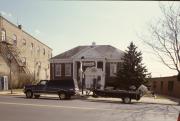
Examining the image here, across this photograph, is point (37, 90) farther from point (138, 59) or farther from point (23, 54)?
point (23, 54)

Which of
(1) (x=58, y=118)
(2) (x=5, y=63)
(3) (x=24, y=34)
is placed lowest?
(1) (x=58, y=118)

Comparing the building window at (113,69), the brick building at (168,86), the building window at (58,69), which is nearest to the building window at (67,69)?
the building window at (58,69)

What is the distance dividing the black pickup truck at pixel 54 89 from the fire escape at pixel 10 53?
16408 mm

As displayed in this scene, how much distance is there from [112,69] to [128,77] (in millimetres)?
7199

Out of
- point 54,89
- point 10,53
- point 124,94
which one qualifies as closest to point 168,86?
point 124,94

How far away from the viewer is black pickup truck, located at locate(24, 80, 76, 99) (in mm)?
27984

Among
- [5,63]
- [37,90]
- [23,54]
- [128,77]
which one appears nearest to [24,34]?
[23,54]

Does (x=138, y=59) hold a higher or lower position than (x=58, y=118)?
higher

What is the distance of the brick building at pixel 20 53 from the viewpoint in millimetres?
43938

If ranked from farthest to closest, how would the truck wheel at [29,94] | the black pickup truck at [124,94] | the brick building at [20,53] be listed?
the brick building at [20,53] → the truck wheel at [29,94] → the black pickup truck at [124,94]

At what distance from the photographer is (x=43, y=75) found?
6531 centimetres

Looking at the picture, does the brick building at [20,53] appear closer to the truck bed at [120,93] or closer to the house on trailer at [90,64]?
the house on trailer at [90,64]

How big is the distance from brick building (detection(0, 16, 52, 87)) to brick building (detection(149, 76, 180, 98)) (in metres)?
20.4

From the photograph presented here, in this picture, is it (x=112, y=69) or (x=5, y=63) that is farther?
(x=112, y=69)
